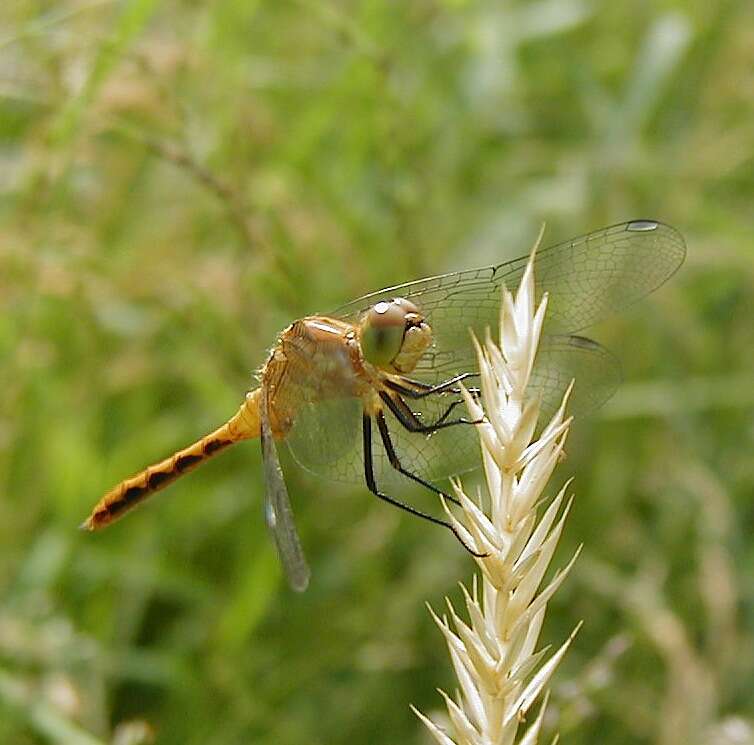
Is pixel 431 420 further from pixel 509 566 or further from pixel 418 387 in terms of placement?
pixel 509 566

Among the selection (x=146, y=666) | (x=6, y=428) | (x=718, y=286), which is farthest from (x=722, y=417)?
(x=6, y=428)

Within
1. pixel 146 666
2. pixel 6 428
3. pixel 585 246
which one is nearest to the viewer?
pixel 585 246

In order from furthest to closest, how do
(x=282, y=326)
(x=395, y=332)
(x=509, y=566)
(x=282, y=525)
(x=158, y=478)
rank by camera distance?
(x=282, y=326) < (x=158, y=478) < (x=395, y=332) < (x=282, y=525) < (x=509, y=566)

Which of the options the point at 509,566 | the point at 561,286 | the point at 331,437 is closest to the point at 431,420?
the point at 331,437

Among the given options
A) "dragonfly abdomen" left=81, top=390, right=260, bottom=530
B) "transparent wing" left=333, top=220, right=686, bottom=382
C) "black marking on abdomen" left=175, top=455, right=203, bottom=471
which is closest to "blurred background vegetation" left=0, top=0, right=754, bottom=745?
"dragonfly abdomen" left=81, top=390, right=260, bottom=530

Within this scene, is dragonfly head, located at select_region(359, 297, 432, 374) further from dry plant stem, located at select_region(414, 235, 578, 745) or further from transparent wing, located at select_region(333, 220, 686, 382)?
dry plant stem, located at select_region(414, 235, 578, 745)

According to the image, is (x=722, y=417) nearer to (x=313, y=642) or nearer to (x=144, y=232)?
(x=313, y=642)

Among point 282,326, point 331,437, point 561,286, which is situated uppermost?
point 282,326
